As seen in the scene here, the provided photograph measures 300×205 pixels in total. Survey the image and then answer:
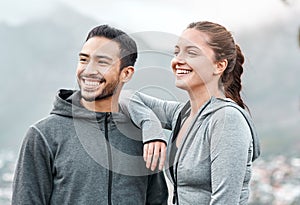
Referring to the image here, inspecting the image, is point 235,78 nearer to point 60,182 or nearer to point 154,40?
point 154,40

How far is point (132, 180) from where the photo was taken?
4.75 feet

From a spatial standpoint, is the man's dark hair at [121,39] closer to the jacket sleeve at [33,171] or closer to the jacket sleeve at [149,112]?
the jacket sleeve at [149,112]

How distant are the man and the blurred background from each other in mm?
52

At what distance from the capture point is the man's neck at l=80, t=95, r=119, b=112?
145 centimetres

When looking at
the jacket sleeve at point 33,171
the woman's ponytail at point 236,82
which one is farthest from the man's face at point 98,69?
the woman's ponytail at point 236,82

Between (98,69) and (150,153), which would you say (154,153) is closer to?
(150,153)

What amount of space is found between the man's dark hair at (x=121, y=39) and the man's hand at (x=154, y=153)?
0.21 meters

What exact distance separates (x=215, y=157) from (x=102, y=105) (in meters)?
0.34

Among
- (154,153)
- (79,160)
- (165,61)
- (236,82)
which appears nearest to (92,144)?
(79,160)

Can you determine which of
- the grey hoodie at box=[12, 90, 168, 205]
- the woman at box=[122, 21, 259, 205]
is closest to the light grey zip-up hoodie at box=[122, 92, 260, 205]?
the woman at box=[122, 21, 259, 205]

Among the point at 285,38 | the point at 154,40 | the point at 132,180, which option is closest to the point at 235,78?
the point at 154,40

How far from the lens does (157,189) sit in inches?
60.0

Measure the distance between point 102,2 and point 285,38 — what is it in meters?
19.5

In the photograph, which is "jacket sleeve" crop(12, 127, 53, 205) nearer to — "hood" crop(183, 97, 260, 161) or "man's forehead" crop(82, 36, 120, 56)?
"man's forehead" crop(82, 36, 120, 56)
